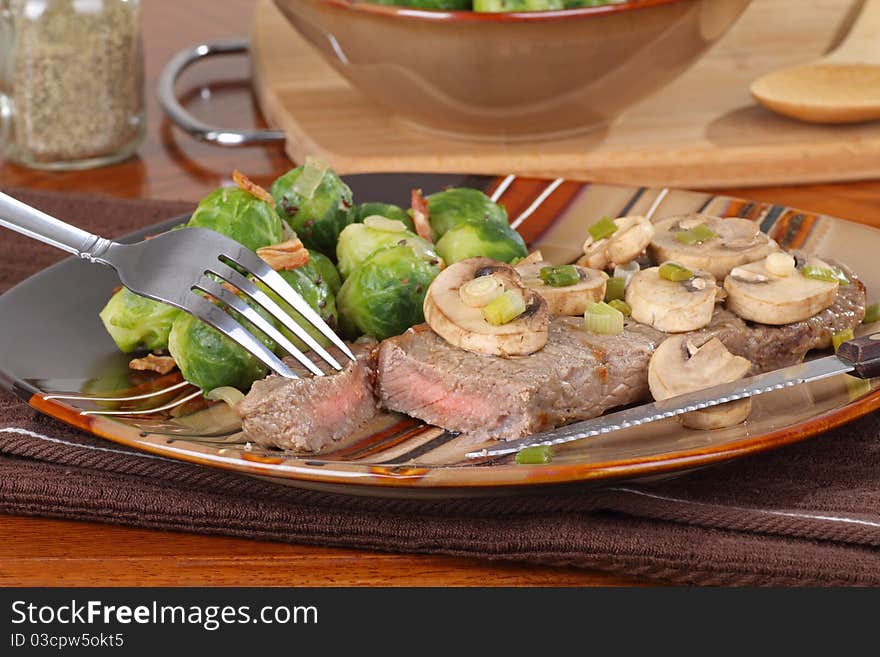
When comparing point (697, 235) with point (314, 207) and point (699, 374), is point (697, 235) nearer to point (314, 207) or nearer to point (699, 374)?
point (699, 374)

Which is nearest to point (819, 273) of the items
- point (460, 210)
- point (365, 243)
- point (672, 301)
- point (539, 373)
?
point (672, 301)

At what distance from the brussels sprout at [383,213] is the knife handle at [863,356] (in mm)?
1046

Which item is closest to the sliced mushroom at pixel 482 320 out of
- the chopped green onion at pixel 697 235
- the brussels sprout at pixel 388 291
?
the brussels sprout at pixel 388 291

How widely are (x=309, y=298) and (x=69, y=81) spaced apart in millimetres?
1517

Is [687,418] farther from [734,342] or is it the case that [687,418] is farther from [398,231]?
[398,231]

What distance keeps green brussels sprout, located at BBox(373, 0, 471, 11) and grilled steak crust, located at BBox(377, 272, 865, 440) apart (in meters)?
1.22

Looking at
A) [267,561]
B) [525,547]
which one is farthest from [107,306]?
[525,547]

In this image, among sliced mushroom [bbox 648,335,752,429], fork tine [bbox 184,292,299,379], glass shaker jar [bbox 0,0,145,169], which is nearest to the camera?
sliced mushroom [bbox 648,335,752,429]

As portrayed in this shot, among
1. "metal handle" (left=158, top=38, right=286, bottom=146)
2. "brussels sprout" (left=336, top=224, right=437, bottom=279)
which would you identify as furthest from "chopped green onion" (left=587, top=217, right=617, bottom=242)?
"metal handle" (left=158, top=38, right=286, bottom=146)

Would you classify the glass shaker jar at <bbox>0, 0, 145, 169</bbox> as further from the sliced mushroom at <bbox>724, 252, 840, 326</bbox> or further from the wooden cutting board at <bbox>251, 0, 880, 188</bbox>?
the sliced mushroom at <bbox>724, 252, 840, 326</bbox>

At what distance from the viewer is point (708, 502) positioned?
2.05 m

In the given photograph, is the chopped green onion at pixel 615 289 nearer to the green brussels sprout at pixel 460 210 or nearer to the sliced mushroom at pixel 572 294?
the sliced mushroom at pixel 572 294

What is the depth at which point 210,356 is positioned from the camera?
7.65 ft

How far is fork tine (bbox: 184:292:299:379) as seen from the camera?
88.0 inches
